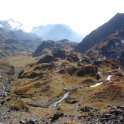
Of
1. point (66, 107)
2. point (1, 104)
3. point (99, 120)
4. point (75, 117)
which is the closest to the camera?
point (99, 120)

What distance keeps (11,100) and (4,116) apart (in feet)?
92.0

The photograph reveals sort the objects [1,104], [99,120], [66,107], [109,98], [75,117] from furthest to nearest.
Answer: [109,98] → [66,107] → [1,104] → [75,117] → [99,120]

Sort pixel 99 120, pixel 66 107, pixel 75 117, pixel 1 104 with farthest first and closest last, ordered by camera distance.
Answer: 1. pixel 66 107
2. pixel 1 104
3. pixel 75 117
4. pixel 99 120

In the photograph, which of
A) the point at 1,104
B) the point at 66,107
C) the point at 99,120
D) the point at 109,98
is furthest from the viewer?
the point at 109,98

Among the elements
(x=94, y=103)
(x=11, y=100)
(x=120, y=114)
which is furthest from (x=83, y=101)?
(x=120, y=114)

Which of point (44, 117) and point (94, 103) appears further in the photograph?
point (94, 103)

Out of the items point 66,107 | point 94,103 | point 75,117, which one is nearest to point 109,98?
point 94,103

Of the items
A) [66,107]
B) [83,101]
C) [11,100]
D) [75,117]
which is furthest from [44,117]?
[83,101]

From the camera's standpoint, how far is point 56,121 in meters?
137

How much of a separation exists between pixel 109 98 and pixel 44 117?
56.1m

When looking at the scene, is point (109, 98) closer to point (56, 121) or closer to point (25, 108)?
point (25, 108)

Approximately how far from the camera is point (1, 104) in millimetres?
158875

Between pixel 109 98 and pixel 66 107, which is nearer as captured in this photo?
pixel 66 107

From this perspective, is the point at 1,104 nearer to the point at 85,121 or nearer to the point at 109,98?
the point at 85,121
